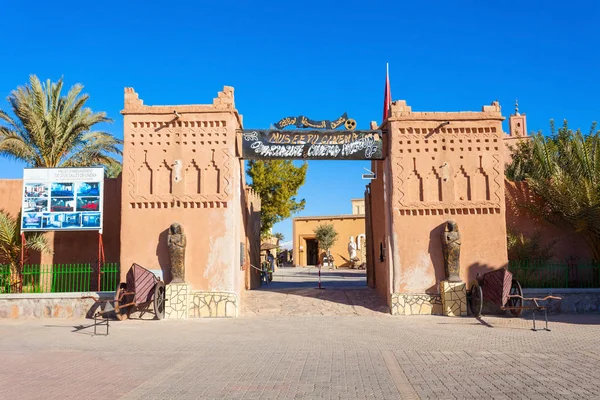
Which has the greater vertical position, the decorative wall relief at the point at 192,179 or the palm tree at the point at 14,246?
the decorative wall relief at the point at 192,179

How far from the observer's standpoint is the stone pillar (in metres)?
14.7

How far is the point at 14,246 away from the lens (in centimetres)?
1658

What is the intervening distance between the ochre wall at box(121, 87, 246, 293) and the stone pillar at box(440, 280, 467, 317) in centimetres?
610

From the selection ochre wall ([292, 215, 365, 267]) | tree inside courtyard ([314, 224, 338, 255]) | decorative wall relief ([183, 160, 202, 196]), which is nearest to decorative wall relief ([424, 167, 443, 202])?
decorative wall relief ([183, 160, 202, 196])

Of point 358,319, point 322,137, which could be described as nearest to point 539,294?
point 358,319

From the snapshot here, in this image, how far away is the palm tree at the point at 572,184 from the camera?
15.5 m

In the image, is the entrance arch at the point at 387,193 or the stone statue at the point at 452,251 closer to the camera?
the stone statue at the point at 452,251

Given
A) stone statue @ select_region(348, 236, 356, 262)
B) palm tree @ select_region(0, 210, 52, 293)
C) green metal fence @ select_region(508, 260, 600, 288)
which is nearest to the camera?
green metal fence @ select_region(508, 260, 600, 288)

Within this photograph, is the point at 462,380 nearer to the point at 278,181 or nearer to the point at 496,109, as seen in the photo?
the point at 496,109

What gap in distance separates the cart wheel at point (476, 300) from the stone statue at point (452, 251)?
0.53 meters

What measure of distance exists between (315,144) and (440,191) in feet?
13.4

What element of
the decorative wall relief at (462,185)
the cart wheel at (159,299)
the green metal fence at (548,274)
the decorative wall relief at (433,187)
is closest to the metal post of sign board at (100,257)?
the cart wheel at (159,299)

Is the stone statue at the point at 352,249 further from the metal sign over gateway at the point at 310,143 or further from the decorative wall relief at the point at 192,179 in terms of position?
the decorative wall relief at the point at 192,179

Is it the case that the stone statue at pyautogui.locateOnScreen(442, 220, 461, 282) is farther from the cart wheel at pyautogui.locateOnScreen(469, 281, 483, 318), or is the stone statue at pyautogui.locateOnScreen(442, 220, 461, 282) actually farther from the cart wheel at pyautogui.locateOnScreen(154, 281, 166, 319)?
the cart wheel at pyautogui.locateOnScreen(154, 281, 166, 319)
